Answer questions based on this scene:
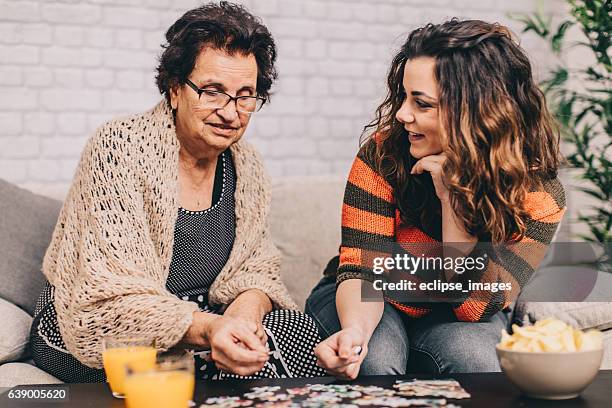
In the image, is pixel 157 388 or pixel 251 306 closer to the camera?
pixel 157 388

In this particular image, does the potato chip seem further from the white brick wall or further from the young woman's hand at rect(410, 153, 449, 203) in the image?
the white brick wall

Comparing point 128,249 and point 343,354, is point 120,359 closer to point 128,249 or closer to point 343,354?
point 343,354

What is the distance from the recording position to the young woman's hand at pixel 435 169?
179 cm

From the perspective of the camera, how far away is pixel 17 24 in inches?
115

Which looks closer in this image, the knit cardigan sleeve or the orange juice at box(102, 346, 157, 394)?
the orange juice at box(102, 346, 157, 394)

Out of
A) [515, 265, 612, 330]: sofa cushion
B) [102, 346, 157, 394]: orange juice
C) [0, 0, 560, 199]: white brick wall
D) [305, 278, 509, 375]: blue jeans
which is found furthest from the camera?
[0, 0, 560, 199]: white brick wall

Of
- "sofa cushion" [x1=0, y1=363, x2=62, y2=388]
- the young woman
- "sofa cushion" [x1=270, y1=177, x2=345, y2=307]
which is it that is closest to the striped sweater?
the young woman

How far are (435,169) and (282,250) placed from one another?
84cm

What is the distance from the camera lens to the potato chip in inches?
48.6

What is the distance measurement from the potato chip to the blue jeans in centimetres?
44

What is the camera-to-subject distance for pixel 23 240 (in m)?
2.26

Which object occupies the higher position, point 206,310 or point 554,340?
point 554,340

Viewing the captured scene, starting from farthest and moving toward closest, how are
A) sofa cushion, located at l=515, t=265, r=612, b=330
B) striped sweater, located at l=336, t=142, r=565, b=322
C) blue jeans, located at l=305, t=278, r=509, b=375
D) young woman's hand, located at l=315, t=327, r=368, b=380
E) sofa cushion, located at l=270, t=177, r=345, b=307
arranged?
sofa cushion, located at l=270, t=177, r=345, b=307 → sofa cushion, located at l=515, t=265, r=612, b=330 → striped sweater, located at l=336, t=142, r=565, b=322 → blue jeans, located at l=305, t=278, r=509, b=375 → young woman's hand, located at l=315, t=327, r=368, b=380

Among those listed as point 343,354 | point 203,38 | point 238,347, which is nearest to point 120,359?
point 238,347
